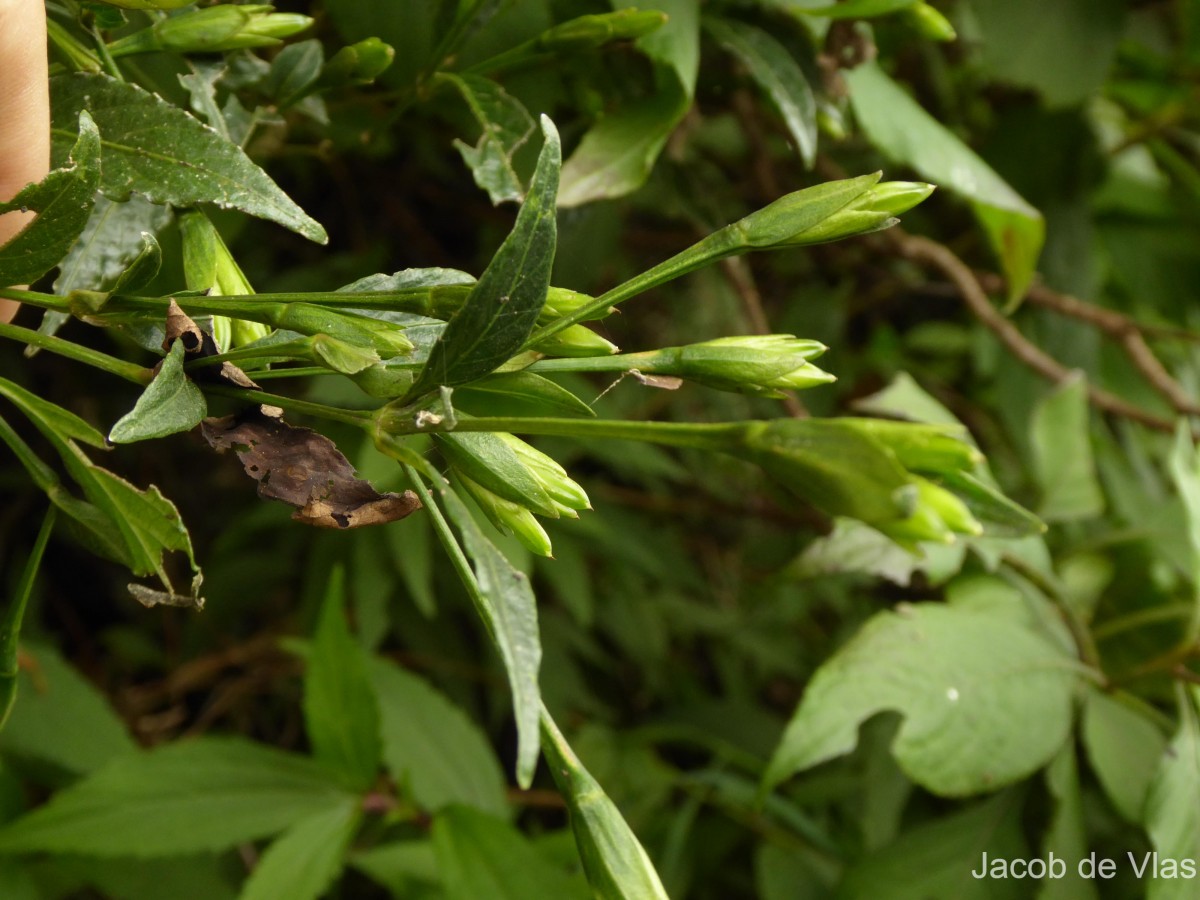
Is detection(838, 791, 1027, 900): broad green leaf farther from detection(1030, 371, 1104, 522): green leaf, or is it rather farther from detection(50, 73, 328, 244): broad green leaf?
detection(50, 73, 328, 244): broad green leaf

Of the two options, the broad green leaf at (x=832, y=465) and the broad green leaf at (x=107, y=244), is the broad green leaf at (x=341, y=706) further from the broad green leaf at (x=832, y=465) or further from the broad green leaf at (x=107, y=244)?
the broad green leaf at (x=832, y=465)

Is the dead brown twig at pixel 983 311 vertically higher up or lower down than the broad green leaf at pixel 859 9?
lower down

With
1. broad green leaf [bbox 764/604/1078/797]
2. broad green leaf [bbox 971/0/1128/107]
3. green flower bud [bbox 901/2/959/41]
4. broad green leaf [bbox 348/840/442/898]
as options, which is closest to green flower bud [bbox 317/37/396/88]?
green flower bud [bbox 901/2/959/41]

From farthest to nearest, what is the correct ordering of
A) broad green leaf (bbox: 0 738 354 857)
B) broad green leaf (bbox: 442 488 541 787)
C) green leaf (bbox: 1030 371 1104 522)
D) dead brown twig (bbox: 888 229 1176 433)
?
dead brown twig (bbox: 888 229 1176 433) < green leaf (bbox: 1030 371 1104 522) < broad green leaf (bbox: 0 738 354 857) < broad green leaf (bbox: 442 488 541 787)

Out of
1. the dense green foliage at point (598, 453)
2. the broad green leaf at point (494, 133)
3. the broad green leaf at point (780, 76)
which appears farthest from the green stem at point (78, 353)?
the broad green leaf at point (780, 76)

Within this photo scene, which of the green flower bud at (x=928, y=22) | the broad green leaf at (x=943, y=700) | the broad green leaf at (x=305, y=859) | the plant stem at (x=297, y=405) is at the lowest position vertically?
the broad green leaf at (x=305, y=859)

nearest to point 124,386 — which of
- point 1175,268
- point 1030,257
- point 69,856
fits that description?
point 69,856

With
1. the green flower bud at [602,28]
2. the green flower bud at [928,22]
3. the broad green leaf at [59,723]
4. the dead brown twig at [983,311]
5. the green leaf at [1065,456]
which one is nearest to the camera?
the green flower bud at [602,28]
